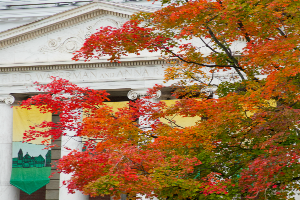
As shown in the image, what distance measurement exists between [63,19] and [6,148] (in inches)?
401

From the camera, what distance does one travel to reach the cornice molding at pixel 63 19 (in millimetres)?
24892

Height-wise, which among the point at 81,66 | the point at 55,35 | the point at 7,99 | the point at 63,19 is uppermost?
the point at 63,19

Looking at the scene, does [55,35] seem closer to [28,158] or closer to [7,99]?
[7,99]

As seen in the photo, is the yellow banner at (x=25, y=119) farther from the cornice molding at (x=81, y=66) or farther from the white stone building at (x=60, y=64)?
the cornice molding at (x=81, y=66)

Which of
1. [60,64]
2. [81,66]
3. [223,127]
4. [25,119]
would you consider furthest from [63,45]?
[223,127]

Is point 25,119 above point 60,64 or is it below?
below

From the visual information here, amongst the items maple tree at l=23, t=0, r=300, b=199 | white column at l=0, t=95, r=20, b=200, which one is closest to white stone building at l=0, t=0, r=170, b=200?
white column at l=0, t=95, r=20, b=200

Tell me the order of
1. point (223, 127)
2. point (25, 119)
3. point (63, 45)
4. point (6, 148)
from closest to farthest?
point (223, 127) → point (6, 148) → point (25, 119) → point (63, 45)

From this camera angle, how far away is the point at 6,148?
25969 mm

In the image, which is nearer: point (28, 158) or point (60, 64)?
point (60, 64)

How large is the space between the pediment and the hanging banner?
3.95 m

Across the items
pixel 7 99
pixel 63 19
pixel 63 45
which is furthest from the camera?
pixel 7 99

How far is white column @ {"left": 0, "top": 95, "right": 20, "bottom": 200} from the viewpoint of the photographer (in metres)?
25.6

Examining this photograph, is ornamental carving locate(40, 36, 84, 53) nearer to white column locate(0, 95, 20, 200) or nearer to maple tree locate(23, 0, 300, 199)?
white column locate(0, 95, 20, 200)
